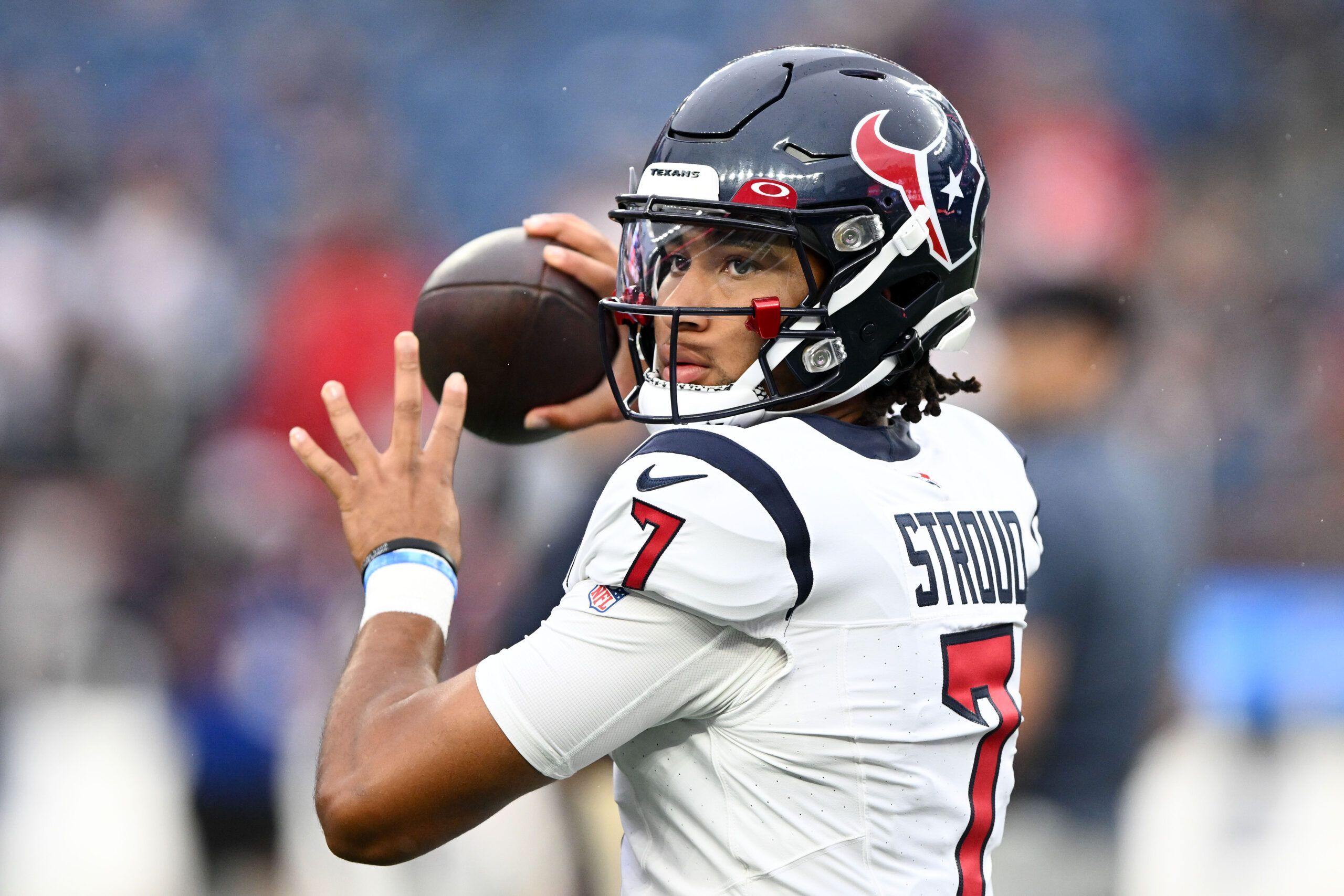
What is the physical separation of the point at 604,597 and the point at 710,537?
14 cm

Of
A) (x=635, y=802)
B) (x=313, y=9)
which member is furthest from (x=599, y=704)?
(x=313, y=9)

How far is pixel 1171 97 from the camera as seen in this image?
667 cm

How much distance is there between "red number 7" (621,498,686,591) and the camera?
1392mm

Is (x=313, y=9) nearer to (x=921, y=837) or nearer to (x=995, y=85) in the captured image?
(x=995, y=85)

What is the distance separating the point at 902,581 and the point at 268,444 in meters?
4.27

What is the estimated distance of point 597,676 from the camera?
1406 millimetres

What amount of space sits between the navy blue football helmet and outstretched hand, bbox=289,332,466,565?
0.27 metres

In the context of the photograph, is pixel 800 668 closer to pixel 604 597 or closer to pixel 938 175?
pixel 604 597

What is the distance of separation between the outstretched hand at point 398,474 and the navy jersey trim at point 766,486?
43cm

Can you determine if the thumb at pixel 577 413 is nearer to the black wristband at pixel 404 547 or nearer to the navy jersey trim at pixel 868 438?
the black wristband at pixel 404 547

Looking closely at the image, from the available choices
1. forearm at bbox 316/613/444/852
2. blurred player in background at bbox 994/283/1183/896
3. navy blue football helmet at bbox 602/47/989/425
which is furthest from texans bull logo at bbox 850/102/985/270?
blurred player in background at bbox 994/283/1183/896

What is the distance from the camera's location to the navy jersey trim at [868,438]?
159 centimetres

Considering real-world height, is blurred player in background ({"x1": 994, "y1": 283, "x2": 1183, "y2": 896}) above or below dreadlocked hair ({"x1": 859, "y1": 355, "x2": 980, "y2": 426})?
below

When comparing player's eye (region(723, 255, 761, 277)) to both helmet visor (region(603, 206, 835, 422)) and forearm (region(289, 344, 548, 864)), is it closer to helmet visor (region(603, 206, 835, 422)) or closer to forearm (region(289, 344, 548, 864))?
helmet visor (region(603, 206, 835, 422))
